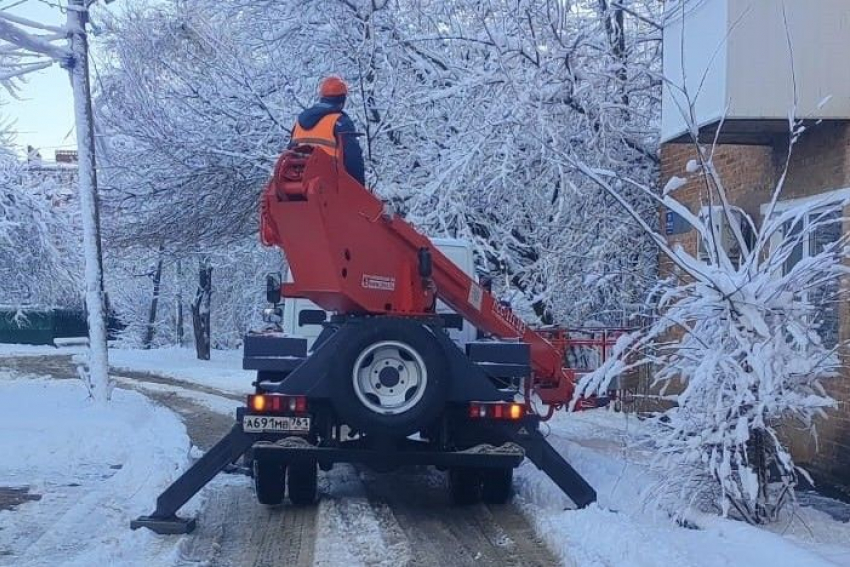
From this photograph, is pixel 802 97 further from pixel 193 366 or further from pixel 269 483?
pixel 193 366

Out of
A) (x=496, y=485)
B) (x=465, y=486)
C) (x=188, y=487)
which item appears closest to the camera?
(x=188, y=487)

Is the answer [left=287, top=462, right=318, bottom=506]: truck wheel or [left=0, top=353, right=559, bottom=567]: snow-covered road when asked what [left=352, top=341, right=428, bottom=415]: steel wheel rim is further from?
[left=287, top=462, right=318, bottom=506]: truck wheel

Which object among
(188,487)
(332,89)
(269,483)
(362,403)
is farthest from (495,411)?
(332,89)

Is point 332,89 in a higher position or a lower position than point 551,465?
higher

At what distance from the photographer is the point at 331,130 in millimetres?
8406

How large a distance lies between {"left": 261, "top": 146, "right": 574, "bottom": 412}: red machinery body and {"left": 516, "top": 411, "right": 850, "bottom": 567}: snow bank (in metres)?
1.98

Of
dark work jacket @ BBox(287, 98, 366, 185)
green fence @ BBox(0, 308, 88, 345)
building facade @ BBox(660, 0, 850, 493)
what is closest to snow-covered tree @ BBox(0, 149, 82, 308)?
green fence @ BBox(0, 308, 88, 345)

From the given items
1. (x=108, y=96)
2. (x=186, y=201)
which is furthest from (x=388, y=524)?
(x=108, y=96)

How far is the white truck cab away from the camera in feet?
34.2

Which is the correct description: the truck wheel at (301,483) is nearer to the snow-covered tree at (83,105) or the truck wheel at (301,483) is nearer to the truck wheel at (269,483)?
the truck wheel at (269,483)

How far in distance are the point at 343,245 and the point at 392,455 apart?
5.53 feet

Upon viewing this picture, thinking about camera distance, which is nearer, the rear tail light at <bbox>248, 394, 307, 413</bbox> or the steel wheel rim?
the steel wheel rim

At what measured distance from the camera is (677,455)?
322 inches

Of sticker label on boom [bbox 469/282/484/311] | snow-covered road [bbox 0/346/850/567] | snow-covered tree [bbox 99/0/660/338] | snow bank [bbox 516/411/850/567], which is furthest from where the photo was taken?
snow-covered tree [bbox 99/0/660/338]
